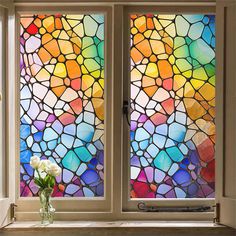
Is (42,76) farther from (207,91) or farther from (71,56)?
(207,91)

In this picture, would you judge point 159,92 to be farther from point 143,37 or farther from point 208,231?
point 208,231

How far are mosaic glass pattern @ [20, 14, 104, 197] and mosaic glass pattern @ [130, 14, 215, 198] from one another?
22 centimetres

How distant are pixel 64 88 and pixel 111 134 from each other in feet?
1.30

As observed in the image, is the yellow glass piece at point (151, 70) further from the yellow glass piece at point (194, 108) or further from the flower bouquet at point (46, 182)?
the flower bouquet at point (46, 182)

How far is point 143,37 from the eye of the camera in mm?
3428

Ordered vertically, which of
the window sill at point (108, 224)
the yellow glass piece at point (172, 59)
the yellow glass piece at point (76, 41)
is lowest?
the window sill at point (108, 224)

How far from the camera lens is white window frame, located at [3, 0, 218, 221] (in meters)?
3.36

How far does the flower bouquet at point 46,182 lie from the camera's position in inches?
129

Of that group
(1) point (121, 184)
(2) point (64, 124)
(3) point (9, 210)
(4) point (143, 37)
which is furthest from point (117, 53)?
(3) point (9, 210)

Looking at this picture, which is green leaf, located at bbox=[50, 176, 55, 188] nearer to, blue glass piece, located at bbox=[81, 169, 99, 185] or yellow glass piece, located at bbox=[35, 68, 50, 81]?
blue glass piece, located at bbox=[81, 169, 99, 185]

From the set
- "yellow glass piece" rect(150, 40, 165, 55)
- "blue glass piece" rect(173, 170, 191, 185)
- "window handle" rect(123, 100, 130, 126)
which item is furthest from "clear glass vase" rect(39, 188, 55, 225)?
"yellow glass piece" rect(150, 40, 165, 55)

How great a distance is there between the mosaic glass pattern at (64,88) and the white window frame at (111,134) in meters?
0.05

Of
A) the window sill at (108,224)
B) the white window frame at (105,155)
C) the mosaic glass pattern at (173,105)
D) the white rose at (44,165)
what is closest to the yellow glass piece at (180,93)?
the mosaic glass pattern at (173,105)

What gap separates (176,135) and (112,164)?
424 millimetres
